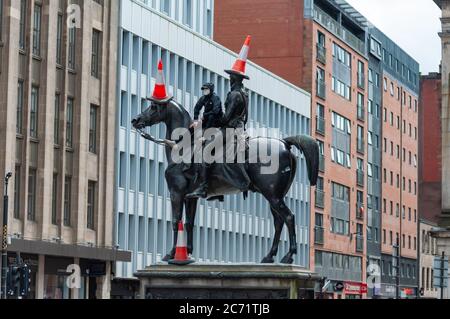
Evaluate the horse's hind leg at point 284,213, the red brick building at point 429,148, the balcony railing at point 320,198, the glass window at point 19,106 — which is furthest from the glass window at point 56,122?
the red brick building at point 429,148

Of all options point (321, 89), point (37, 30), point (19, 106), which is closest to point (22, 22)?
point (37, 30)

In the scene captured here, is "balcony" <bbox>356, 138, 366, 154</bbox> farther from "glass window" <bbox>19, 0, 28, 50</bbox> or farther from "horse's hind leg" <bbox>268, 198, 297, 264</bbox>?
"horse's hind leg" <bbox>268, 198, 297, 264</bbox>

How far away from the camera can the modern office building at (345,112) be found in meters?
107

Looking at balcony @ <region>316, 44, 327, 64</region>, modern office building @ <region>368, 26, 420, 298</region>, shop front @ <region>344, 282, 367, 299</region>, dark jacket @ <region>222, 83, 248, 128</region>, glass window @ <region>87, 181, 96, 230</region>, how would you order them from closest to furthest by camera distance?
dark jacket @ <region>222, 83, 248, 128</region>, glass window @ <region>87, 181, 96, 230</region>, balcony @ <region>316, 44, 327, 64</region>, shop front @ <region>344, 282, 367, 299</region>, modern office building @ <region>368, 26, 420, 298</region>

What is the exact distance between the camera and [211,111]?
91.2ft

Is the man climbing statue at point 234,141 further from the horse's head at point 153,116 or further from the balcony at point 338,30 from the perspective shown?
the balcony at point 338,30

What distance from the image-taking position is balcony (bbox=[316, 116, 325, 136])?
109 metres

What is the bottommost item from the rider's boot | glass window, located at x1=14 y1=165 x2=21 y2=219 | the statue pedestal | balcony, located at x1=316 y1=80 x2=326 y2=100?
the statue pedestal

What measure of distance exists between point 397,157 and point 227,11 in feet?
120

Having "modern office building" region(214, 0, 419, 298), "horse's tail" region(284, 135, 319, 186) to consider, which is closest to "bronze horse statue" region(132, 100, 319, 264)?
"horse's tail" region(284, 135, 319, 186)

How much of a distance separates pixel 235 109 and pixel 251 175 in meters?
1.30

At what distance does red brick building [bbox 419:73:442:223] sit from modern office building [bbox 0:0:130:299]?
87775 mm

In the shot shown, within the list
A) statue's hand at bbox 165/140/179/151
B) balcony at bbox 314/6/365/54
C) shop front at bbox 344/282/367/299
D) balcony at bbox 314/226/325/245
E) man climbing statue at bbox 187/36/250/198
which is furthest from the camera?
shop front at bbox 344/282/367/299
